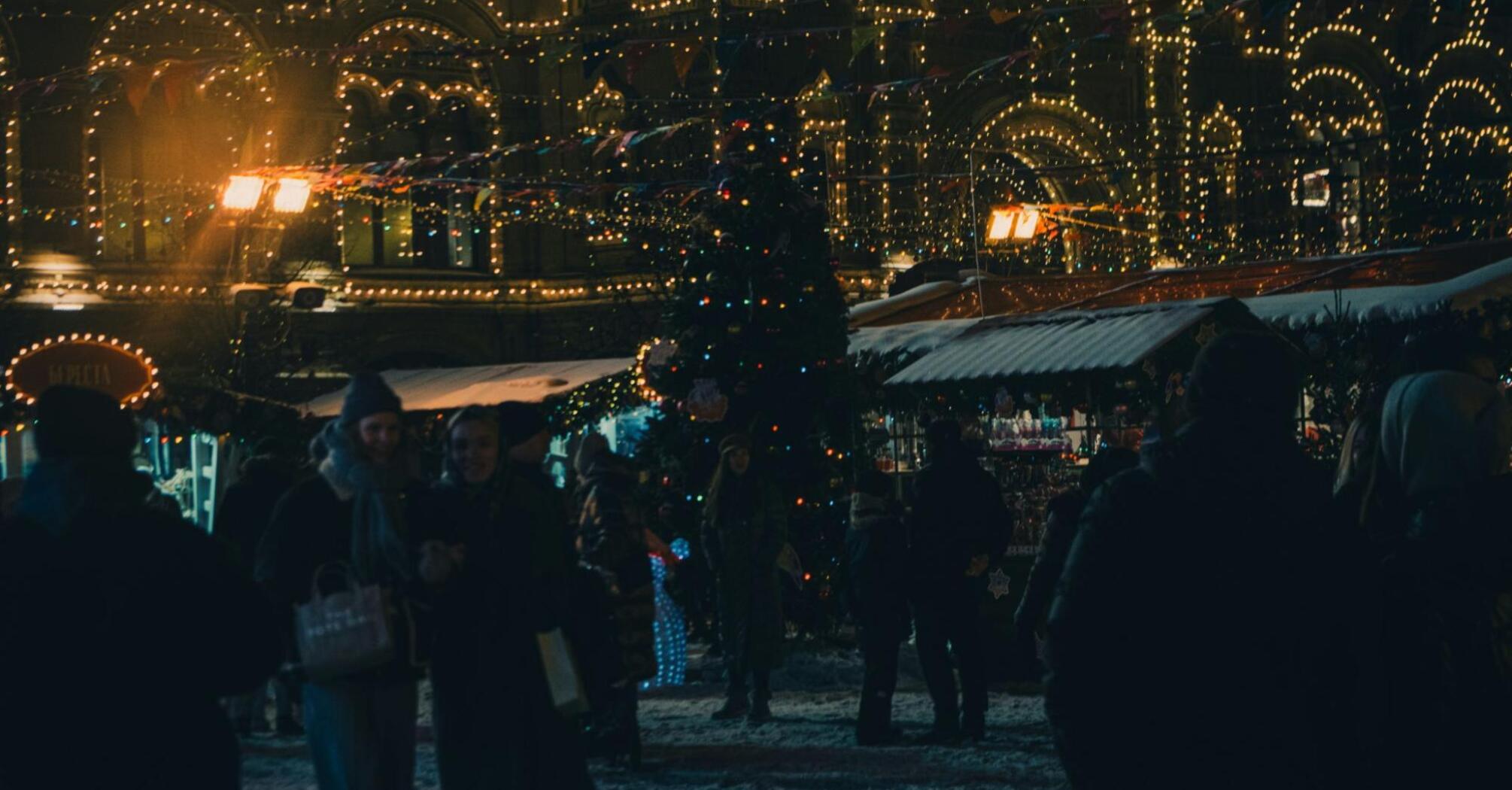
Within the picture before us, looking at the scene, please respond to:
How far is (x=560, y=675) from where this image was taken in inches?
244

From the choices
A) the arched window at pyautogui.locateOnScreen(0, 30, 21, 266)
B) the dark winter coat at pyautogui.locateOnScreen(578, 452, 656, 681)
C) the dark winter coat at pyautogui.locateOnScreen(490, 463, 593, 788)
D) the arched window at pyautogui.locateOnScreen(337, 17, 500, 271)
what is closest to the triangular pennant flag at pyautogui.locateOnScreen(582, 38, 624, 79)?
the dark winter coat at pyautogui.locateOnScreen(578, 452, 656, 681)

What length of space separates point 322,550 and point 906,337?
11.6 m

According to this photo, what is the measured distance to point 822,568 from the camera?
15.3 meters

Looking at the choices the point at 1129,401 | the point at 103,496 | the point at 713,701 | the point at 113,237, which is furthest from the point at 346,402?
the point at 113,237

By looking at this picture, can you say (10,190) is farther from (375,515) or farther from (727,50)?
(375,515)

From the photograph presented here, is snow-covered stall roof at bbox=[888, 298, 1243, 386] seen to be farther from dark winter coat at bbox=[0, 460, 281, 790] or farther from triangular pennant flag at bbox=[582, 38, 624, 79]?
dark winter coat at bbox=[0, 460, 281, 790]

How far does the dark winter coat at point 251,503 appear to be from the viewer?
1104 centimetres

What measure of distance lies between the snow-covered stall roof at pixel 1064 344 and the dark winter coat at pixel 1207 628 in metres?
10.0

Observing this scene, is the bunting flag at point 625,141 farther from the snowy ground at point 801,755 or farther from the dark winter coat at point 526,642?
the dark winter coat at point 526,642

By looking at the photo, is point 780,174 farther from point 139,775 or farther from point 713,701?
point 139,775

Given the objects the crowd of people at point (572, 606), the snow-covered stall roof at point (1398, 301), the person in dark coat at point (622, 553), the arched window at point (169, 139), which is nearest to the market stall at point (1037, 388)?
A: the snow-covered stall roof at point (1398, 301)

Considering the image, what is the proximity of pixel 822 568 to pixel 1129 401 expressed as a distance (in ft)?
8.84

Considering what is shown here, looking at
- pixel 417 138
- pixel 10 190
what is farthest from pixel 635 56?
pixel 417 138

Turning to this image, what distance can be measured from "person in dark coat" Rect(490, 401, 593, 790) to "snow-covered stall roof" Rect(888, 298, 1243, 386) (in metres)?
7.91
